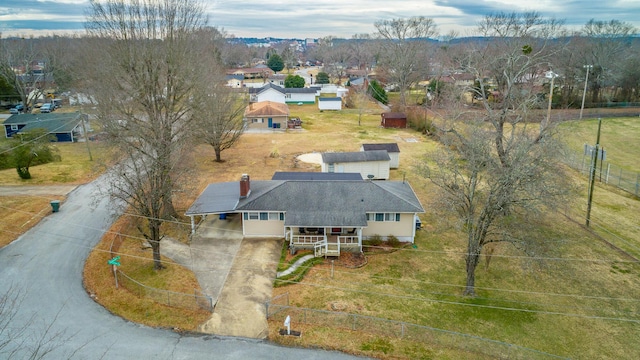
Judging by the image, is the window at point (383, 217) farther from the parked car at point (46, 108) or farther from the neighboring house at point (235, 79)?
the neighboring house at point (235, 79)

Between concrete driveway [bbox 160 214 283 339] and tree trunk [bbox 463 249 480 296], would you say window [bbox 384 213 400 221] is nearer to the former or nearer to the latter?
tree trunk [bbox 463 249 480 296]

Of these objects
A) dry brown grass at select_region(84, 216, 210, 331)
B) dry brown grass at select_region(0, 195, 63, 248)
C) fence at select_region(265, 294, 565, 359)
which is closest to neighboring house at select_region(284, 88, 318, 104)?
dry brown grass at select_region(0, 195, 63, 248)

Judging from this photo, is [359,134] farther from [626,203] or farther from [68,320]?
[68,320]

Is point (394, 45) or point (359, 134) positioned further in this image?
point (394, 45)

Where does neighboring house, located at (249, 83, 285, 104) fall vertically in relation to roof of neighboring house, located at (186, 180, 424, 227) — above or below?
above

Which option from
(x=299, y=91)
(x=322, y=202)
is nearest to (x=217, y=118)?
(x=322, y=202)

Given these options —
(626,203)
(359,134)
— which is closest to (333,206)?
(626,203)
